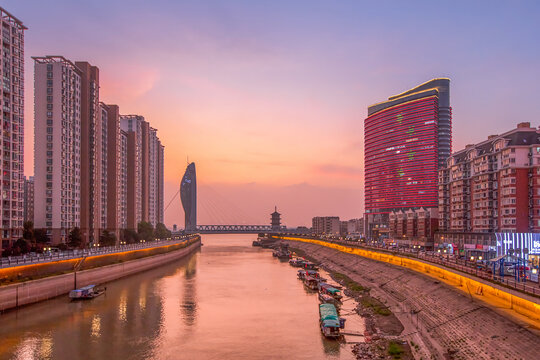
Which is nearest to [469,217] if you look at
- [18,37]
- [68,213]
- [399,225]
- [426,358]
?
[399,225]

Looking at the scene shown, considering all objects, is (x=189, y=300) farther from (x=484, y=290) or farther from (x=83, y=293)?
(x=484, y=290)

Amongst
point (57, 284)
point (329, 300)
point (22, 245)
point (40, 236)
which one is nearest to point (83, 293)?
point (57, 284)

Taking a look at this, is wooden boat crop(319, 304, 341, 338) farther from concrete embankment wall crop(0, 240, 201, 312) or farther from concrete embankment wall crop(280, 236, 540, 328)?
concrete embankment wall crop(0, 240, 201, 312)

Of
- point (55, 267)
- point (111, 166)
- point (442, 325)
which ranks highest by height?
point (111, 166)

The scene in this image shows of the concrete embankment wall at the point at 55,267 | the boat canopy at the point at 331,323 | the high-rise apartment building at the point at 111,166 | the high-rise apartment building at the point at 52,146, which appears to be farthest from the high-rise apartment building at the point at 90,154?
the boat canopy at the point at 331,323

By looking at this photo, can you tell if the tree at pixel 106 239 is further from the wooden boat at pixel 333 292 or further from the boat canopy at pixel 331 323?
the boat canopy at pixel 331 323

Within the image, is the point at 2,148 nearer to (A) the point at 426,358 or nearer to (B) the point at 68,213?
(B) the point at 68,213

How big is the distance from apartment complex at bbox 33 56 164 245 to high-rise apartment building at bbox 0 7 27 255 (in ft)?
67.9

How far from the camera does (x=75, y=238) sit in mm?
104875

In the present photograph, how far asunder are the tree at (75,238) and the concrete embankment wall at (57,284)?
13651 mm

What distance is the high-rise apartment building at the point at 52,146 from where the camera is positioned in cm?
10631

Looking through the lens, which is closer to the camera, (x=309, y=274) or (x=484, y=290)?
(x=484, y=290)

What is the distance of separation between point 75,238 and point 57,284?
1584 inches

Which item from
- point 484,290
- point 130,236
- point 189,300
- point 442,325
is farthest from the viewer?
point 130,236
